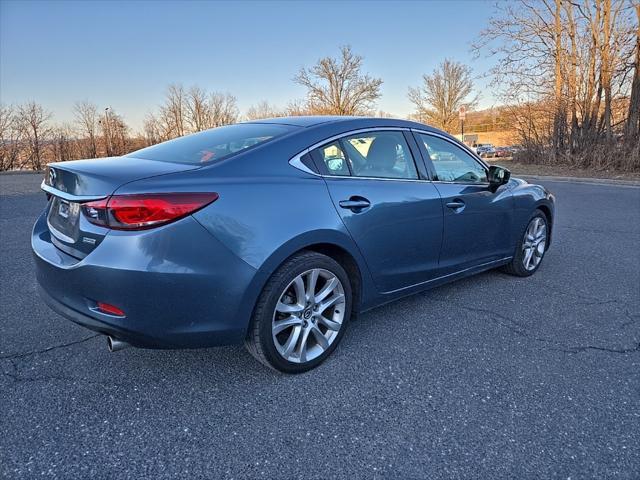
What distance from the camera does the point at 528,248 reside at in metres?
4.46

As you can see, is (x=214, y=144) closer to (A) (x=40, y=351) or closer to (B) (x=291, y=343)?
(B) (x=291, y=343)

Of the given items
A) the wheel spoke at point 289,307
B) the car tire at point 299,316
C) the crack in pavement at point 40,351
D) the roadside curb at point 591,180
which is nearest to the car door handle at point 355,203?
the car tire at point 299,316

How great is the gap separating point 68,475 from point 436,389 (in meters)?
1.82

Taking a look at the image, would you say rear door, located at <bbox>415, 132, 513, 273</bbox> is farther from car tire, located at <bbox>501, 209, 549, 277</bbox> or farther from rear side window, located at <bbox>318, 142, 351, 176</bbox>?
rear side window, located at <bbox>318, 142, 351, 176</bbox>

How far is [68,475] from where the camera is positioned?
1860mm

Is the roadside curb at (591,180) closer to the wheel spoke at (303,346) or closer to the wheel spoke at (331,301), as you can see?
the wheel spoke at (331,301)

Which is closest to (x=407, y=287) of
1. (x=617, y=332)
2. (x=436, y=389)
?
(x=436, y=389)

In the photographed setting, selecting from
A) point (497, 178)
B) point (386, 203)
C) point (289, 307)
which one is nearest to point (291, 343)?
point (289, 307)

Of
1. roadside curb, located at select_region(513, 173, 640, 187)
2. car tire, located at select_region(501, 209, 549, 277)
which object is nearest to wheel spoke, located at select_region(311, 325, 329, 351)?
car tire, located at select_region(501, 209, 549, 277)

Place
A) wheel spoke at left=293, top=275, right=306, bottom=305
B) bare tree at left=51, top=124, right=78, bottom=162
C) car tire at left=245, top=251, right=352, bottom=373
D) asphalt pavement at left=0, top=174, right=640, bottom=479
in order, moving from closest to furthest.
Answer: asphalt pavement at left=0, top=174, right=640, bottom=479 < car tire at left=245, top=251, right=352, bottom=373 < wheel spoke at left=293, top=275, right=306, bottom=305 < bare tree at left=51, top=124, right=78, bottom=162

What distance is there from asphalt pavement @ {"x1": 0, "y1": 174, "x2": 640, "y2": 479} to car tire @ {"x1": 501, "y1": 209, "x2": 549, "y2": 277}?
0.73 meters

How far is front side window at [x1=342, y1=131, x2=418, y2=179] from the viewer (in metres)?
2.95

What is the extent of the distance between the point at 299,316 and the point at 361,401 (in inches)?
22.9

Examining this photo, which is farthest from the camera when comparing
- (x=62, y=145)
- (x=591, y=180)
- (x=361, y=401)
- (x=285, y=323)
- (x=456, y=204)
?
(x=62, y=145)
